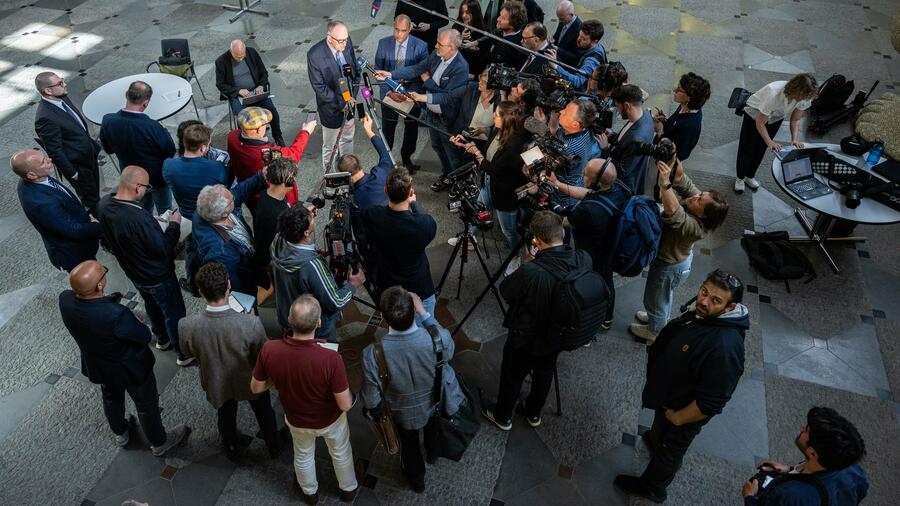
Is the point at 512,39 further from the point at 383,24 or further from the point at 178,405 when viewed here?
the point at 178,405

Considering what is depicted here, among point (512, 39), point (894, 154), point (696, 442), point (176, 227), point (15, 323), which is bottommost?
point (15, 323)

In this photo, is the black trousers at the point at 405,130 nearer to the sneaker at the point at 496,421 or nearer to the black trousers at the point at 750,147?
the sneaker at the point at 496,421

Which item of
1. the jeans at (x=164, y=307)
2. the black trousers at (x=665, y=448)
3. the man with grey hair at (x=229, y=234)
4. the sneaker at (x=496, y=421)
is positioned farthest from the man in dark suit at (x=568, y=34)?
the jeans at (x=164, y=307)

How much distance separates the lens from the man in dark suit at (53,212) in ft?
12.2

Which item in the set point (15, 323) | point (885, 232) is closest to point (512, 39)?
point (885, 232)

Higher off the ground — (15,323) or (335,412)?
(335,412)

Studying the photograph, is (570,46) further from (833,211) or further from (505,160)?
(833,211)

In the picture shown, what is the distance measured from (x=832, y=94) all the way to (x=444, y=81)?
4436mm

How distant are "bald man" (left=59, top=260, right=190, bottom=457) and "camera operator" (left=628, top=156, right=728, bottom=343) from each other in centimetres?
308

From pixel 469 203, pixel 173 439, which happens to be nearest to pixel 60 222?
pixel 173 439

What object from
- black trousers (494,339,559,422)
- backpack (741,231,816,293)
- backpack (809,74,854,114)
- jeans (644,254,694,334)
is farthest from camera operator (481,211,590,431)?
backpack (809,74,854,114)

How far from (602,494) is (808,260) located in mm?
2919

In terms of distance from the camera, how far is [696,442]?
3.73 meters

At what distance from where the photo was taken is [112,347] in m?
3.10
